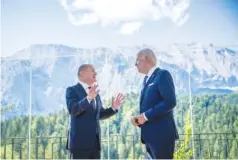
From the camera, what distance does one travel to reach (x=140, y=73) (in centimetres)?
363

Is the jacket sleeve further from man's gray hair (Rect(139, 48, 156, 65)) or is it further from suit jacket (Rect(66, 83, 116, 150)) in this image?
suit jacket (Rect(66, 83, 116, 150))

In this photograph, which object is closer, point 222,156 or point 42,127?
point 222,156

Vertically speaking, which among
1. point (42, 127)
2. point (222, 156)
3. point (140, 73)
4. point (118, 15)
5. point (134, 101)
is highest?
point (118, 15)

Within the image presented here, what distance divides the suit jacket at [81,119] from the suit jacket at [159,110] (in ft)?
1.62

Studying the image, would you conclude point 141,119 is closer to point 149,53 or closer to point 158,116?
point 158,116

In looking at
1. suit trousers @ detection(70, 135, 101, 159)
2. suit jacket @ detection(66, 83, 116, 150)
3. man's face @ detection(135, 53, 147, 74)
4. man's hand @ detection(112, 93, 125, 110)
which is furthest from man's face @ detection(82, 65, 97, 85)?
suit trousers @ detection(70, 135, 101, 159)

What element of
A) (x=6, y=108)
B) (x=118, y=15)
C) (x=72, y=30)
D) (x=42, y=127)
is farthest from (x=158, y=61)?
(x=6, y=108)

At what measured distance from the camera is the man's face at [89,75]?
3672 mm

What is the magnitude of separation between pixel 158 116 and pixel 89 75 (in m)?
0.89

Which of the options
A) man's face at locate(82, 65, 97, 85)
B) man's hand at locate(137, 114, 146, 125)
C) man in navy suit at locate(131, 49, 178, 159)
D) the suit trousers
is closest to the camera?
man in navy suit at locate(131, 49, 178, 159)

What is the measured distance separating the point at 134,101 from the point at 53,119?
3.06 ft

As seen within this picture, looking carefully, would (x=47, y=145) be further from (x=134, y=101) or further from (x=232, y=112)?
(x=232, y=112)

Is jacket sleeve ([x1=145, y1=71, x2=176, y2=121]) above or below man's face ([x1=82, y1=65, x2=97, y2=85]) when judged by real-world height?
below

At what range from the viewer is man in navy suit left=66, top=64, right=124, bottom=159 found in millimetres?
3434
